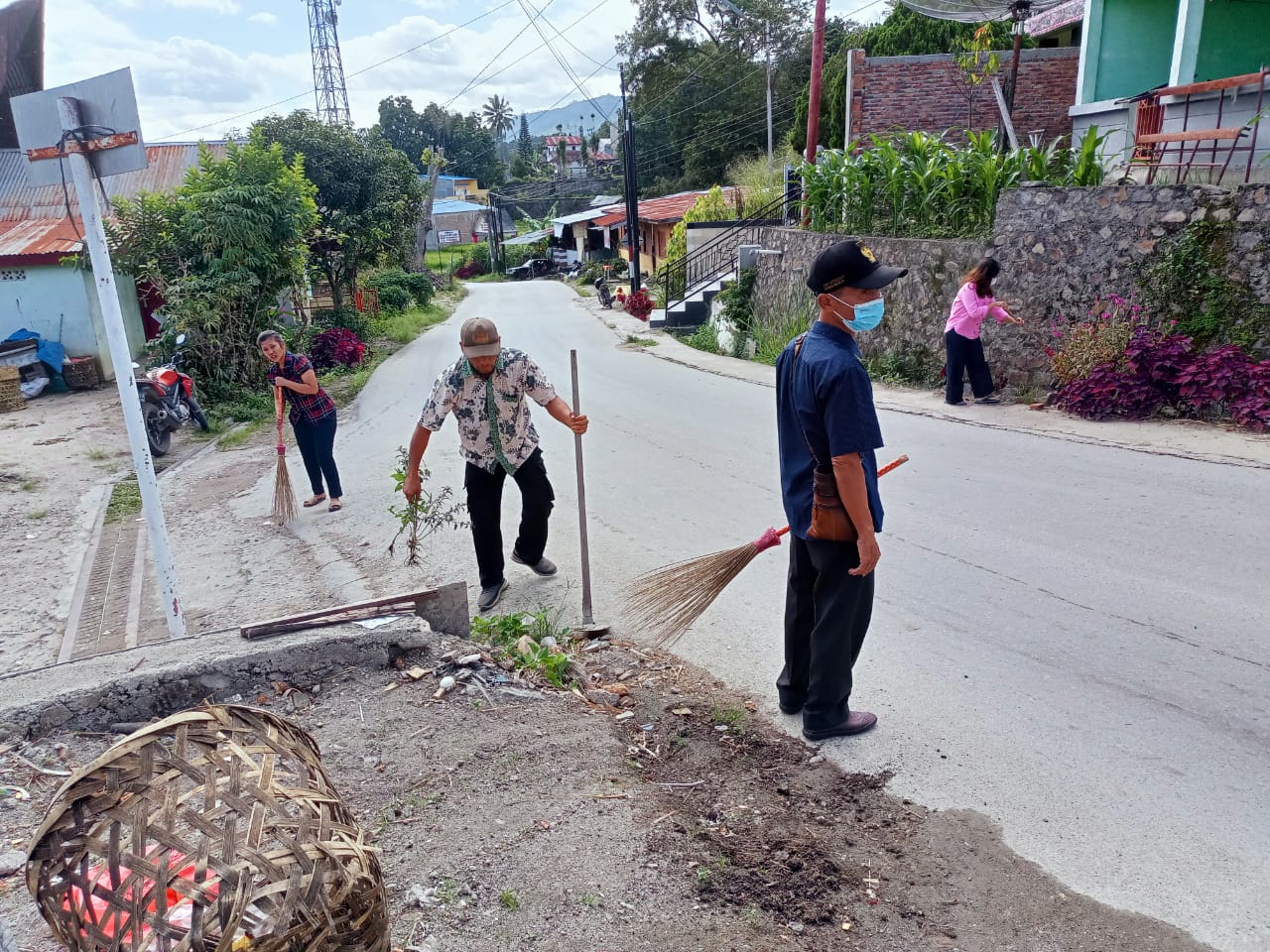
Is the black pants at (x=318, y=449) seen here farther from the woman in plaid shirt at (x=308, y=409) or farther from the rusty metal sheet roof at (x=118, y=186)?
the rusty metal sheet roof at (x=118, y=186)

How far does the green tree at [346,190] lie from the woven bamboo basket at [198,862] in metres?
20.6

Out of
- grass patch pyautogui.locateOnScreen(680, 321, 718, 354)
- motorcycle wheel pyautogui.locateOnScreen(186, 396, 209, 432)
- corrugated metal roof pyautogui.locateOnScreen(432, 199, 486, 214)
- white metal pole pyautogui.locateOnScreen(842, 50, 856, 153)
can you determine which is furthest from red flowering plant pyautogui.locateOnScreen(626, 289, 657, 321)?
corrugated metal roof pyautogui.locateOnScreen(432, 199, 486, 214)

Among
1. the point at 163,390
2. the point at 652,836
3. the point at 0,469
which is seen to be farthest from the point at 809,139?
the point at 652,836

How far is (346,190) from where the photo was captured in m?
21.8

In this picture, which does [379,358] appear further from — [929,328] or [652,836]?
[652,836]

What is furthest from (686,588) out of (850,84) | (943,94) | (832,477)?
(943,94)

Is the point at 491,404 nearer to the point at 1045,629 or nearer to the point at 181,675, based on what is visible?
the point at 181,675

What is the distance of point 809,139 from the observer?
18.0m

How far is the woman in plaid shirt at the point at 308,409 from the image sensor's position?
7535 mm

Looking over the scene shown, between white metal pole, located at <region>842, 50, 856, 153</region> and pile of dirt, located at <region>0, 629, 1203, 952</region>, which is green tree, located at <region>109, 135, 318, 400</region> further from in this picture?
pile of dirt, located at <region>0, 629, 1203, 952</region>

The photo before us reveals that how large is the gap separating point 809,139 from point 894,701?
Answer: 1600 centimetres

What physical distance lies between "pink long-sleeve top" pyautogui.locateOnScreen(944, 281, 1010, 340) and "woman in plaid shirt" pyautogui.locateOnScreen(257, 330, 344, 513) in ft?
21.0

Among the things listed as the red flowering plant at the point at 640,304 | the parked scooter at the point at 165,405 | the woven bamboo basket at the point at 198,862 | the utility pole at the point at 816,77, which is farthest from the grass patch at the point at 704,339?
the woven bamboo basket at the point at 198,862

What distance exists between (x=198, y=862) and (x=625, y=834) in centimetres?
141
